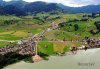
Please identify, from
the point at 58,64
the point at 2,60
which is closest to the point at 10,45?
the point at 2,60

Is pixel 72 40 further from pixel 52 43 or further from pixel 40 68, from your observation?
pixel 40 68

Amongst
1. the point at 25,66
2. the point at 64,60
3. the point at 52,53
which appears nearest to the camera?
the point at 25,66

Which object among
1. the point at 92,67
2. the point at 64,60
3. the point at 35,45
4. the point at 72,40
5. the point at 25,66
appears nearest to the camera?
the point at 92,67

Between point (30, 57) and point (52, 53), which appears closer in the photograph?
point (30, 57)

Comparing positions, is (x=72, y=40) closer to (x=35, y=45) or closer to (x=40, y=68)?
(x=35, y=45)

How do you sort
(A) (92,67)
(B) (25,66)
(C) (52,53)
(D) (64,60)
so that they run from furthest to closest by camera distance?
(C) (52,53), (D) (64,60), (B) (25,66), (A) (92,67)

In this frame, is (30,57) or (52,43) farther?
(52,43)

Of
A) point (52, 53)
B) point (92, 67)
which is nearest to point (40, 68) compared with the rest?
point (92, 67)

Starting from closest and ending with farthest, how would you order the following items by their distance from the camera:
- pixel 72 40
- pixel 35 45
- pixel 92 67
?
pixel 92 67 → pixel 35 45 → pixel 72 40
